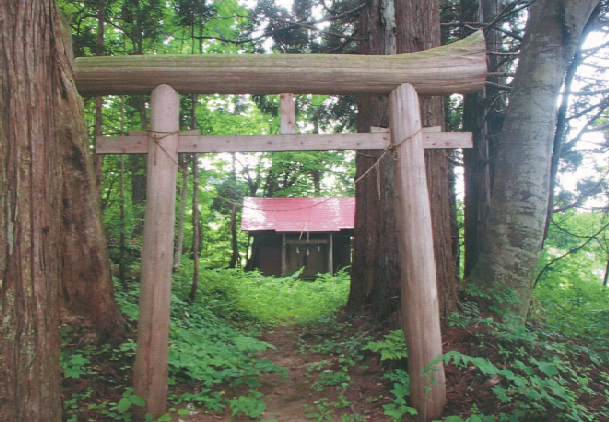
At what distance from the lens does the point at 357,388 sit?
14.4ft

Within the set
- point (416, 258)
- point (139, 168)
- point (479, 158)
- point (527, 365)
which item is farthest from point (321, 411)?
point (139, 168)

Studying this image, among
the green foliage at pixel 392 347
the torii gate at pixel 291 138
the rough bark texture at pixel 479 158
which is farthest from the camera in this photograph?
the rough bark texture at pixel 479 158

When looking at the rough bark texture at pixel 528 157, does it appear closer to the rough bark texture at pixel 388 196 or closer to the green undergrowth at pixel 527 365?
the green undergrowth at pixel 527 365

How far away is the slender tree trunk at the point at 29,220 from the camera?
2373 millimetres

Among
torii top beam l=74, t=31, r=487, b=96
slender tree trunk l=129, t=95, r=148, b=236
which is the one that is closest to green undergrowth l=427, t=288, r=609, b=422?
torii top beam l=74, t=31, r=487, b=96

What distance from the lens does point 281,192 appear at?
23906 millimetres

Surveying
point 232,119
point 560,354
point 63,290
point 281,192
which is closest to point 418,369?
point 560,354

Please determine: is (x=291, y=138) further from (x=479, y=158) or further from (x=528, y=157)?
(x=479, y=158)

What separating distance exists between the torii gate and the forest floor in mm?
378

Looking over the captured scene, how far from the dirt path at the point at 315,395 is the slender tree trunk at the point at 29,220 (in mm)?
1574

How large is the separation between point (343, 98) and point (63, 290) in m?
7.66

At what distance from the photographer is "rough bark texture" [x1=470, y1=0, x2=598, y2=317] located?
5.09 m

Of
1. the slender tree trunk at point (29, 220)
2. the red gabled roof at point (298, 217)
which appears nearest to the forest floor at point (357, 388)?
the slender tree trunk at point (29, 220)

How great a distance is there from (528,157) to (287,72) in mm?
3390
